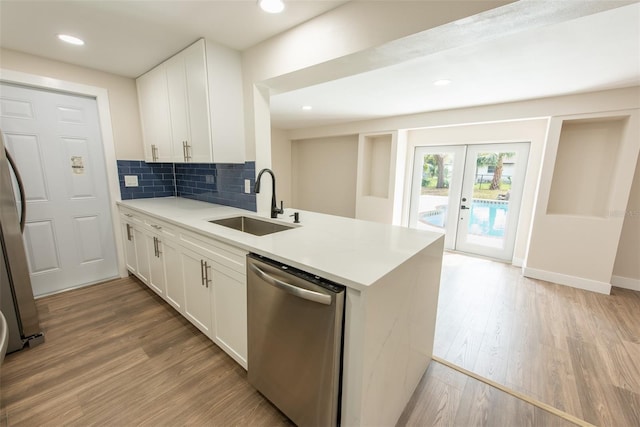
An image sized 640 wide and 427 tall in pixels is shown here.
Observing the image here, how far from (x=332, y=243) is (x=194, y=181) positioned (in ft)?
7.87

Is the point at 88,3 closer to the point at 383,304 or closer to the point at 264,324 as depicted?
the point at 264,324

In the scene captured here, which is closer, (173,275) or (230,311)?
(230,311)

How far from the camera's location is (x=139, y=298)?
2592 mm

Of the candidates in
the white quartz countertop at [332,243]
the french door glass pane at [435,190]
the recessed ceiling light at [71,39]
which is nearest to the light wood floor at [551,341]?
the white quartz countertop at [332,243]

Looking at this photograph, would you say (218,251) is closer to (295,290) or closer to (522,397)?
(295,290)

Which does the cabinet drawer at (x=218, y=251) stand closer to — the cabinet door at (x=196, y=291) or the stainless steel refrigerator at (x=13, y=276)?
the cabinet door at (x=196, y=291)

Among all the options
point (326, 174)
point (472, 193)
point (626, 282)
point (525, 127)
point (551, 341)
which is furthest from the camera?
point (326, 174)

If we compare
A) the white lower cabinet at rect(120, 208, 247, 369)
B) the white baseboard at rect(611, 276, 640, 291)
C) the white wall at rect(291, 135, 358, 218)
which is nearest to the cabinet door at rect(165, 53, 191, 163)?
the white lower cabinet at rect(120, 208, 247, 369)

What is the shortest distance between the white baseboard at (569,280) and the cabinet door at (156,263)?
14.3 ft

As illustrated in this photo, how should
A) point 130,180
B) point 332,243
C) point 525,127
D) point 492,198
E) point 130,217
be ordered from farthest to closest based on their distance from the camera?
1. point 492,198
2. point 525,127
3. point 130,180
4. point 130,217
5. point 332,243

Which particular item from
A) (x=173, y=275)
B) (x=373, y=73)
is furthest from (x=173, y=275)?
(x=373, y=73)

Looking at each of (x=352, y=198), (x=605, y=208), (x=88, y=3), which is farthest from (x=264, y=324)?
(x=352, y=198)

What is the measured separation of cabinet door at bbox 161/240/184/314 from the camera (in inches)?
81.2

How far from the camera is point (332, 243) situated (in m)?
1.48
